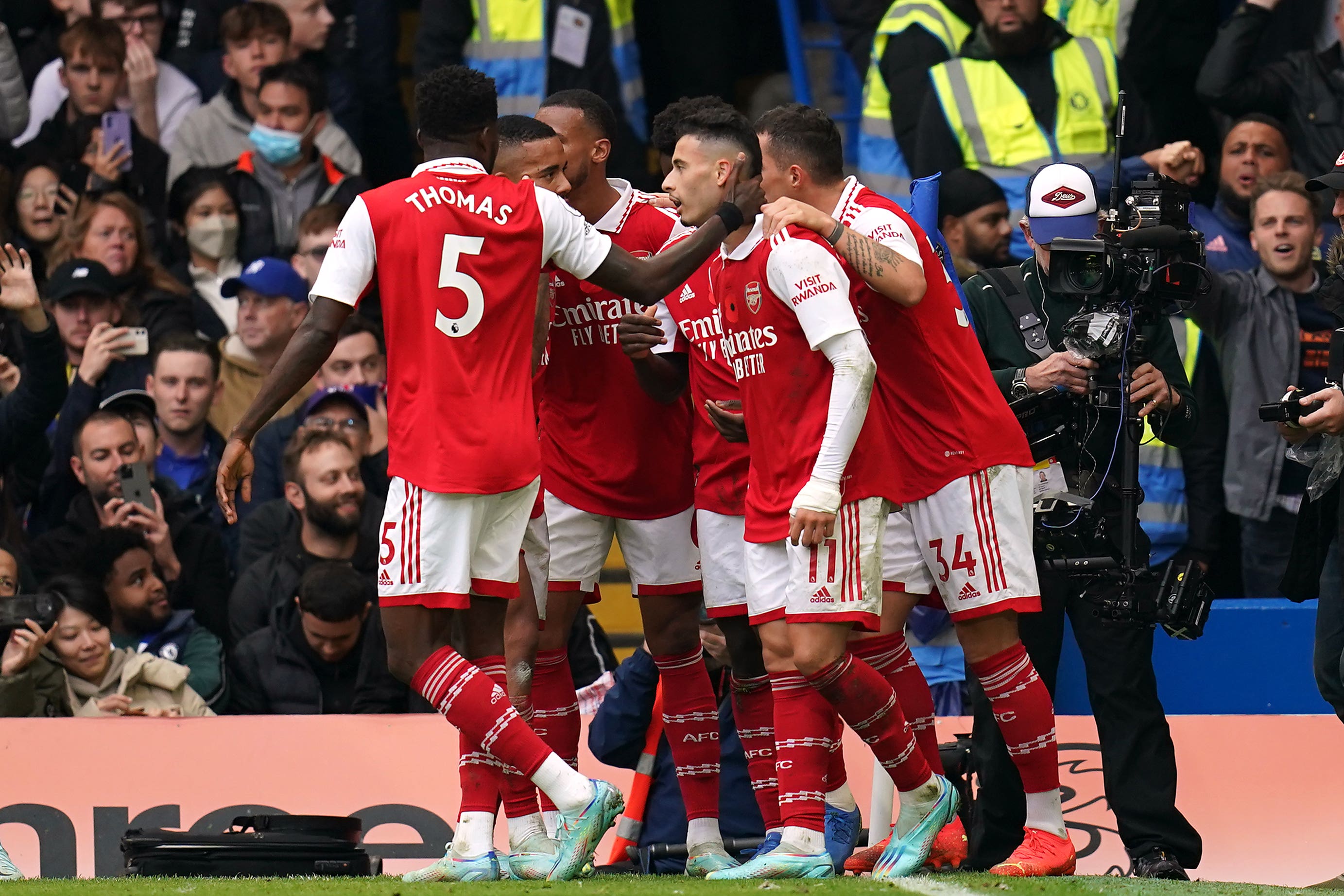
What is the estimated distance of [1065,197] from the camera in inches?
260

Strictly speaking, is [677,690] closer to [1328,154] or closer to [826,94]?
[1328,154]

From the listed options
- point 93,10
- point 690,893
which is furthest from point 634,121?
point 690,893

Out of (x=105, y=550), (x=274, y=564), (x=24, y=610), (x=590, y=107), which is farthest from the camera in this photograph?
(x=274, y=564)

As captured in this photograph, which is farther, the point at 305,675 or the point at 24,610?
the point at 305,675

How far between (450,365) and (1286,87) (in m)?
5.97

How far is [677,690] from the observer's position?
6559mm

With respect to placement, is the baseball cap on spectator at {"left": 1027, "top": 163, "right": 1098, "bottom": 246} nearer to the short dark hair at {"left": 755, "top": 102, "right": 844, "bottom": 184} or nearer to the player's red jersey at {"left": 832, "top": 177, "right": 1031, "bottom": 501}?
the player's red jersey at {"left": 832, "top": 177, "right": 1031, "bottom": 501}

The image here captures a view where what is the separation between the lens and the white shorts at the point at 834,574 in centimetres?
552

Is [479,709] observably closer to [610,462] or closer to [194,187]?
[610,462]

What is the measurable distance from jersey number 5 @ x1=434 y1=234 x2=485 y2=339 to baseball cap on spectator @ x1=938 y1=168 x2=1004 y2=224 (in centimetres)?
405

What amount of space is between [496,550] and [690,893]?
129 centimetres

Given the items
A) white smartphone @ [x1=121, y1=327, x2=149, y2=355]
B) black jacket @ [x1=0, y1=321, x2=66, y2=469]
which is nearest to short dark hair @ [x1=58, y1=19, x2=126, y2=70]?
white smartphone @ [x1=121, y1=327, x2=149, y2=355]

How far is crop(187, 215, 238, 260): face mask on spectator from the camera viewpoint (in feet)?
33.7

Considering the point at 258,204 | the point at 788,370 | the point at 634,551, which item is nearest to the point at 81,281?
the point at 258,204
